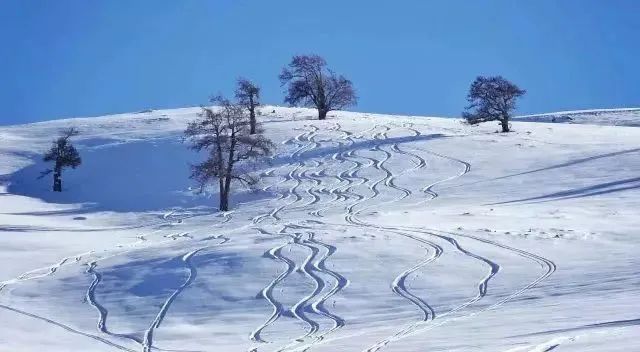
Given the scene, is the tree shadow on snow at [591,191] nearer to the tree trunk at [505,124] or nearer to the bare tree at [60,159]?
the tree trunk at [505,124]

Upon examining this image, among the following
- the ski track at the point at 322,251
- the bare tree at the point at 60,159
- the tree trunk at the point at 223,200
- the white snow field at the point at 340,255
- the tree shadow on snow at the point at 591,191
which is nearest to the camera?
the white snow field at the point at 340,255

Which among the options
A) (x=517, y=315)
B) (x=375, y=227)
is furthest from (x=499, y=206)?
(x=517, y=315)

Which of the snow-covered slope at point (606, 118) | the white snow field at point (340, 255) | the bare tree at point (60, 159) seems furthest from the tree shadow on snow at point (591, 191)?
the snow-covered slope at point (606, 118)

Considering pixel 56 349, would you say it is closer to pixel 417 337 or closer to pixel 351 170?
pixel 417 337

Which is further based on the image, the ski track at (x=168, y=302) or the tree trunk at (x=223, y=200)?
the tree trunk at (x=223, y=200)

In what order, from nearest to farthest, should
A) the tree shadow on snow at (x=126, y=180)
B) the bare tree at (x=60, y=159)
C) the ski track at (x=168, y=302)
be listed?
the ski track at (x=168, y=302) < the tree shadow on snow at (x=126, y=180) < the bare tree at (x=60, y=159)

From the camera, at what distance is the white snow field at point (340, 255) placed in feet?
52.0

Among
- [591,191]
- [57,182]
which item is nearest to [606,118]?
[591,191]

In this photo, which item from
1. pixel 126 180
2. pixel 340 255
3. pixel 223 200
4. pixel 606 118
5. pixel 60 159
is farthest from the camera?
pixel 606 118

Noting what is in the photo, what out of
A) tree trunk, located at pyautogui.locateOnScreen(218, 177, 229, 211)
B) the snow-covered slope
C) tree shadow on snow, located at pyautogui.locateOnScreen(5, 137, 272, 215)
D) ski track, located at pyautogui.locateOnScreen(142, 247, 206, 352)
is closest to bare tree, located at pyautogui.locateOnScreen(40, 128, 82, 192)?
tree shadow on snow, located at pyautogui.locateOnScreen(5, 137, 272, 215)

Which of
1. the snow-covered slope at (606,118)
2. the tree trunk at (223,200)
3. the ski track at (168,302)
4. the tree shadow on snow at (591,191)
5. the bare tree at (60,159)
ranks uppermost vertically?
the snow-covered slope at (606,118)

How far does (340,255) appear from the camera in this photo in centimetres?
2412

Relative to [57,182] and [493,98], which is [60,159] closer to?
[57,182]

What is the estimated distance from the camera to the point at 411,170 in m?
50.8
